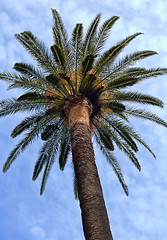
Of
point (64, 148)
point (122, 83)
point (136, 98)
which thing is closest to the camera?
point (122, 83)

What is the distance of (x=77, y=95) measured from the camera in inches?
399

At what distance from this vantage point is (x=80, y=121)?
9008mm

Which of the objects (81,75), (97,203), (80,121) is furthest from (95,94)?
(97,203)

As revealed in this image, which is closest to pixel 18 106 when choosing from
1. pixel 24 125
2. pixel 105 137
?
pixel 24 125

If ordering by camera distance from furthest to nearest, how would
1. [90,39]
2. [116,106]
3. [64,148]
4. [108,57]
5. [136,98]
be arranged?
1. [64,148]
2. [90,39]
3. [136,98]
4. [116,106]
5. [108,57]

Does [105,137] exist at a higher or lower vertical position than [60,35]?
lower

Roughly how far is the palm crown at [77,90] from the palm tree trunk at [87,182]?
1299mm

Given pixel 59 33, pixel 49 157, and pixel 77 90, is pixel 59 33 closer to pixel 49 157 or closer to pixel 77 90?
pixel 77 90

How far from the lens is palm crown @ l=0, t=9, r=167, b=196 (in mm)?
10398

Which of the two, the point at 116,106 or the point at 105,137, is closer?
the point at 116,106

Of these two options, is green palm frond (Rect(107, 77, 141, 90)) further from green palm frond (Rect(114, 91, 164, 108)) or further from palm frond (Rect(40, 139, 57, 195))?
palm frond (Rect(40, 139, 57, 195))

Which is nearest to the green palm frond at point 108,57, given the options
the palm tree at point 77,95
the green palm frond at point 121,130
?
the palm tree at point 77,95

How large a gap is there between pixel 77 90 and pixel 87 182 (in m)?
4.16

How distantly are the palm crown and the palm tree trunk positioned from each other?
4.26 feet
